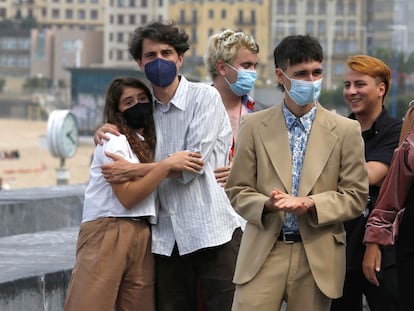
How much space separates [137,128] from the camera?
5.23 meters

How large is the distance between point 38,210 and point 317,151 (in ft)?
20.4

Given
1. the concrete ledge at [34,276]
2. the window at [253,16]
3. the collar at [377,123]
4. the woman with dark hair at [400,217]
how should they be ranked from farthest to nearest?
1. the window at [253,16]
2. the concrete ledge at [34,276]
3. the collar at [377,123]
4. the woman with dark hair at [400,217]

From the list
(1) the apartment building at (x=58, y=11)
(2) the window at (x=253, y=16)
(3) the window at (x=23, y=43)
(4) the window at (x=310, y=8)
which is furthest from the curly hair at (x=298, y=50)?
(1) the apartment building at (x=58, y=11)

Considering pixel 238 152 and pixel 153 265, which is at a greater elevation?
pixel 238 152

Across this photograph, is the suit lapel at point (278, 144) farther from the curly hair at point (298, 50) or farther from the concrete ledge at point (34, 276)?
the concrete ledge at point (34, 276)

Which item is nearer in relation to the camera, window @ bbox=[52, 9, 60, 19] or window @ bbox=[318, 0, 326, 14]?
window @ bbox=[318, 0, 326, 14]

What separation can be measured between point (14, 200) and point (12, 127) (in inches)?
4032

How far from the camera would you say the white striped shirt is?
17.0 ft

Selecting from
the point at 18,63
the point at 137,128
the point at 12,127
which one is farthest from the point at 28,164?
the point at 137,128

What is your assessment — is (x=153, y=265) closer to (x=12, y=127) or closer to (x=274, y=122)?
(x=274, y=122)

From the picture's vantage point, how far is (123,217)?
514 cm

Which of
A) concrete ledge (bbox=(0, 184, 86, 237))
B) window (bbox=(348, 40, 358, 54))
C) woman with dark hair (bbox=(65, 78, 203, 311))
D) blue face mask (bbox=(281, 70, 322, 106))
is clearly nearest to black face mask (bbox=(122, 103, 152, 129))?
woman with dark hair (bbox=(65, 78, 203, 311))

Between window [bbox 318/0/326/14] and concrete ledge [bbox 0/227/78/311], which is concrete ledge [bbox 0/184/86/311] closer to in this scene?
concrete ledge [bbox 0/227/78/311]

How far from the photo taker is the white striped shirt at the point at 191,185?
5.19 m
